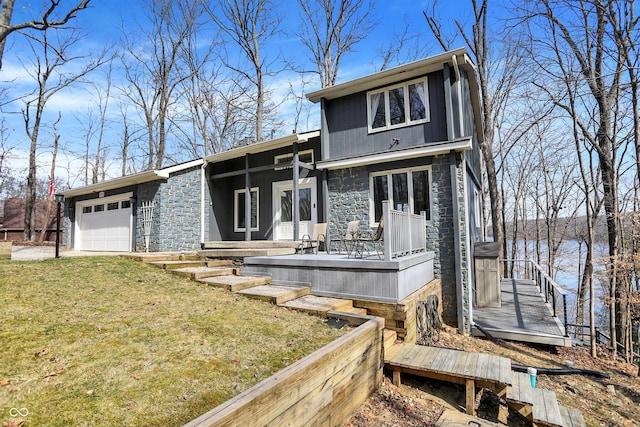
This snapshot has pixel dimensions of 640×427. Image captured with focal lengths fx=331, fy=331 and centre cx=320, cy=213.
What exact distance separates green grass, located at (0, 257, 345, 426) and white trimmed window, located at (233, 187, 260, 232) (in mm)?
6486

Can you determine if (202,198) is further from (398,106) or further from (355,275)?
(355,275)

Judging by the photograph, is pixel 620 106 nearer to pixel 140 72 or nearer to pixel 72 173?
pixel 140 72

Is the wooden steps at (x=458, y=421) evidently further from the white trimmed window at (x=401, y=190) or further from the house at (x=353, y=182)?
the white trimmed window at (x=401, y=190)

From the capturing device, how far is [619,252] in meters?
A: 9.18

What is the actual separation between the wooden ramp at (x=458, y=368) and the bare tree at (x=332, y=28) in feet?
52.8

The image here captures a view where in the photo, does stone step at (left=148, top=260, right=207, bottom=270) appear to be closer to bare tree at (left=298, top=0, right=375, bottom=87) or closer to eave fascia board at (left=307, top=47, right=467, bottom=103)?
eave fascia board at (left=307, top=47, right=467, bottom=103)

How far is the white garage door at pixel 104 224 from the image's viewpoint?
12000mm

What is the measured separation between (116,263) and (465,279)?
25.4ft

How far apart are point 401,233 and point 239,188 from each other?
8.02 metres

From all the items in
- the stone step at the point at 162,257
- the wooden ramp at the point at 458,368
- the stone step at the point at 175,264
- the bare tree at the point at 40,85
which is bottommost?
the wooden ramp at the point at 458,368

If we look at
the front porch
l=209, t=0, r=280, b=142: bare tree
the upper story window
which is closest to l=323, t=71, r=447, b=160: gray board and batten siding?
the upper story window

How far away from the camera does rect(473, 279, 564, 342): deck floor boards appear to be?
23.4ft

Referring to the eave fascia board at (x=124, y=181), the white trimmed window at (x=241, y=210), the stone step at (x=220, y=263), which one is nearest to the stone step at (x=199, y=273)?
the stone step at (x=220, y=263)

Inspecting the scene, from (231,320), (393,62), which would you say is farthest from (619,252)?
(393,62)
